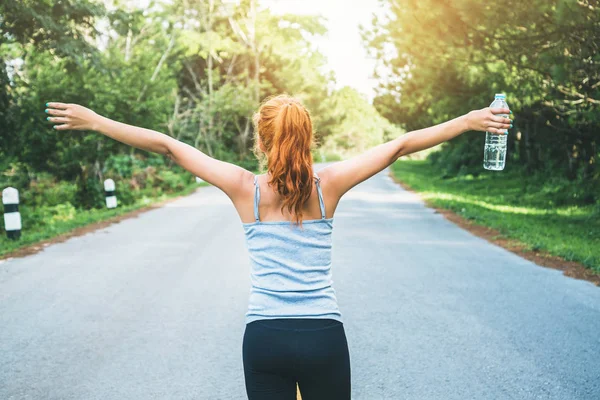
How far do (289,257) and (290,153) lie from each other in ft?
1.29

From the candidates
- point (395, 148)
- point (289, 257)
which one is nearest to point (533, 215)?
point (395, 148)

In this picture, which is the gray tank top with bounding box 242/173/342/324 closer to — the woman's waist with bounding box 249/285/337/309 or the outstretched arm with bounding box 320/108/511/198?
the woman's waist with bounding box 249/285/337/309

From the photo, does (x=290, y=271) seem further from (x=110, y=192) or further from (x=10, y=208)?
(x=110, y=192)

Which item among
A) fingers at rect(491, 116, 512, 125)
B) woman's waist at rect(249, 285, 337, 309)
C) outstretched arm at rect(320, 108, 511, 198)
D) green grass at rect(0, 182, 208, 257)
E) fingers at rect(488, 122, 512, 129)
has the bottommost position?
green grass at rect(0, 182, 208, 257)

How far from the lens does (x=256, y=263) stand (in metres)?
2.43

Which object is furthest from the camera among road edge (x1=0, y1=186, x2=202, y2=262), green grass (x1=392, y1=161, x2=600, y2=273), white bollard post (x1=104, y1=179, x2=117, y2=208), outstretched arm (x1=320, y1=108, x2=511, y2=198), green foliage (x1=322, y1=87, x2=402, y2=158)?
green foliage (x1=322, y1=87, x2=402, y2=158)

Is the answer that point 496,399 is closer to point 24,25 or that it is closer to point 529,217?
point 529,217

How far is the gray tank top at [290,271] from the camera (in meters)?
2.35

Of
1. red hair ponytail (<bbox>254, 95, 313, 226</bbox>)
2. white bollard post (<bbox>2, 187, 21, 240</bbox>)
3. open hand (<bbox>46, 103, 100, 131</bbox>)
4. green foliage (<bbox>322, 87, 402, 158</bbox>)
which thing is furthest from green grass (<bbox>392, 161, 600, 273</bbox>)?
green foliage (<bbox>322, 87, 402, 158</bbox>)

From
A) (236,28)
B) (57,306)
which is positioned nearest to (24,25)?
(57,306)

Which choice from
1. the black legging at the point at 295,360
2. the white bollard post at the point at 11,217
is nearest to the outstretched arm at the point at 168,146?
the black legging at the point at 295,360

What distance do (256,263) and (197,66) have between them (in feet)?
139

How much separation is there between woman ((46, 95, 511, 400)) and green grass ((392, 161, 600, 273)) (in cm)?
758

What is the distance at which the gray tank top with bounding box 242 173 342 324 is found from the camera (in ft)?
7.72
